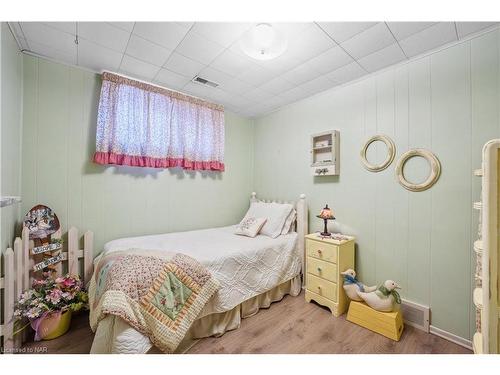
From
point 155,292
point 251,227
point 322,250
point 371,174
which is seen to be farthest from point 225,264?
point 371,174

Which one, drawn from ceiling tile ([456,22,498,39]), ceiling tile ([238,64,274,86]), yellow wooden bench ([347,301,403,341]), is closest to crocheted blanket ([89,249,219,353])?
yellow wooden bench ([347,301,403,341])

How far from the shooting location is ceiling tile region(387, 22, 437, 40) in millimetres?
1521

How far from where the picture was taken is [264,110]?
3213 millimetres

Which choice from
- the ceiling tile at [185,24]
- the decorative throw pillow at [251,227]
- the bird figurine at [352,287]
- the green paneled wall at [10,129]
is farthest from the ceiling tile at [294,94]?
the green paneled wall at [10,129]

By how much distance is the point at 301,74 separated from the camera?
86.9 inches

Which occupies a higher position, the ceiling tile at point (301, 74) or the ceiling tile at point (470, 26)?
the ceiling tile at point (301, 74)

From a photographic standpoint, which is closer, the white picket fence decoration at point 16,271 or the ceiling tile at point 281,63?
the white picket fence decoration at point 16,271

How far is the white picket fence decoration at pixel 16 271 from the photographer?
150cm

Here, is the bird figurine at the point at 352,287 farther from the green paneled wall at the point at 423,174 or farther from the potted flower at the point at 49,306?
the potted flower at the point at 49,306

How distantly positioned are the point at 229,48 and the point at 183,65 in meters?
0.54

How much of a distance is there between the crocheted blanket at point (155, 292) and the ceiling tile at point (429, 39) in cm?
241

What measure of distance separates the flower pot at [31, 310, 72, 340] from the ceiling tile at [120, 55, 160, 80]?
220cm

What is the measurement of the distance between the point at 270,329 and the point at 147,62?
8.65ft

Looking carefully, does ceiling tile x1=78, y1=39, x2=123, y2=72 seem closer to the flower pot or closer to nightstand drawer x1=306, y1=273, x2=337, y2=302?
the flower pot
